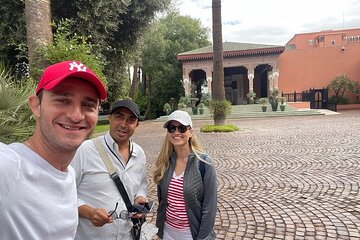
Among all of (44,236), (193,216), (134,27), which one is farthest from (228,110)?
(44,236)

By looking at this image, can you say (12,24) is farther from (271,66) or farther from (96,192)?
(271,66)

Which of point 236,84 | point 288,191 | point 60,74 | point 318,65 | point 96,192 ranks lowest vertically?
point 288,191

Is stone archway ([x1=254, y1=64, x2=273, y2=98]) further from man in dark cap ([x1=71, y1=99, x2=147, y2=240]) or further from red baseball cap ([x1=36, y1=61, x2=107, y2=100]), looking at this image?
red baseball cap ([x1=36, y1=61, x2=107, y2=100])

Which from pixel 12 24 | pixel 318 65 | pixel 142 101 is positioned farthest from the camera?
pixel 142 101

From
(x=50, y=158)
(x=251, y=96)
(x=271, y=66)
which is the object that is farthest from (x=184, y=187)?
(x=271, y=66)

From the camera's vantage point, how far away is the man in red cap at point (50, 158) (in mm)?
1049

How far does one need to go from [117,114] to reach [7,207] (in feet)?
4.40

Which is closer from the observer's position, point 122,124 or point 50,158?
point 50,158

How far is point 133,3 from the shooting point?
9852mm

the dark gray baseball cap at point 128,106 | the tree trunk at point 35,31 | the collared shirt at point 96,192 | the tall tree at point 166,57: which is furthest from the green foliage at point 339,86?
the collared shirt at point 96,192

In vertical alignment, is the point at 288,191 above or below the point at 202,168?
below

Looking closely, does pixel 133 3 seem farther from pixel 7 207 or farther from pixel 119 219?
pixel 7 207

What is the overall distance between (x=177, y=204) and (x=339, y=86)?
32.3 meters

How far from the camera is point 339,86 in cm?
3006
